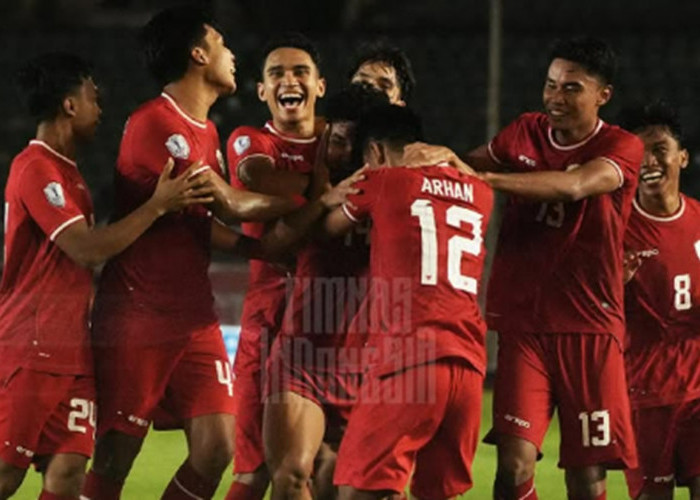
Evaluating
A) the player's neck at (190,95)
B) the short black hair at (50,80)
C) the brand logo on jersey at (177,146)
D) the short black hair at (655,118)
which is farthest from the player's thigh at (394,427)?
the short black hair at (655,118)

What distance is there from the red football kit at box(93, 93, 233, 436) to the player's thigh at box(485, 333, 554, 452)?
112 cm

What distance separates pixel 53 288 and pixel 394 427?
148cm

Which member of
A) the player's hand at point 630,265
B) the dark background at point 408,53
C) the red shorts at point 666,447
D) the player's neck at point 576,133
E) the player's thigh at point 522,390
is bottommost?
the red shorts at point 666,447

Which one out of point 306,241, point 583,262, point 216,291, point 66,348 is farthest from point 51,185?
point 216,291

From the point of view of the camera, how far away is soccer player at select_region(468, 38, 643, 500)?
637 centimetres

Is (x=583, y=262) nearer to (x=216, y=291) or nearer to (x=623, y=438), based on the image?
(x=623, y=438)

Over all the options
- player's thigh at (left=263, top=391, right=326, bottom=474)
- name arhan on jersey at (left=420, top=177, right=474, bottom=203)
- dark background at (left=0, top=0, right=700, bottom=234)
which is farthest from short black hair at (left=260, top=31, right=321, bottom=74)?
dark background at (left=0, top=0, right=700, bottom=234)

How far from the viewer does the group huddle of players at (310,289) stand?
5586 millimetres

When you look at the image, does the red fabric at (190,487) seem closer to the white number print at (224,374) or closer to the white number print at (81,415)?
the white number print at (224,374)

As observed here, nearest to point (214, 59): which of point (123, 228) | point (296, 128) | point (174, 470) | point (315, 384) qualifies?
point (296, 128)

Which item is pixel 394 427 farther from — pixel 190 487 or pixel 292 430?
pixel 190 487

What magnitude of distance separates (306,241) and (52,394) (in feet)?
3.88

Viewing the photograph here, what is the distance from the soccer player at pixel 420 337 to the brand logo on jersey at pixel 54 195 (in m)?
1.16

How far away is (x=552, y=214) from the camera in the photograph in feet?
21.0
